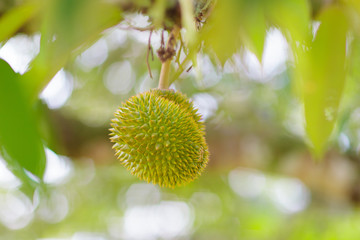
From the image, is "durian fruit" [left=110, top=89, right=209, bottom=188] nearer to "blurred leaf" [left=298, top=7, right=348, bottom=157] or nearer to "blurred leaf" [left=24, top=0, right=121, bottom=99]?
"blurred leaf" [left=298, top=7, right=348, bottom=157]

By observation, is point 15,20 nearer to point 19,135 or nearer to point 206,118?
point 19,135

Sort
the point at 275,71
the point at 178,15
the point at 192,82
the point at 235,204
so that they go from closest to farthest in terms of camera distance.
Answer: the point at 178,15, the point at 192,82, the point at 275,71, the point at 235,204

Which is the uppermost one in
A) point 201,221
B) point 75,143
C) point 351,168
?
point 351,168

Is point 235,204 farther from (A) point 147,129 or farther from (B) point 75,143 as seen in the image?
(A) point 147,129

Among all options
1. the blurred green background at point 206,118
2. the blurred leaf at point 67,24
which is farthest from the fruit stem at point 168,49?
the blurred leaf at point 67,24

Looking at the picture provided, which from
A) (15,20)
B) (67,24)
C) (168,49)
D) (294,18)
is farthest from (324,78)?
(15,20)

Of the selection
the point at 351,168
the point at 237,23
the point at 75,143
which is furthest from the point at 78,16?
the point at 351,168
